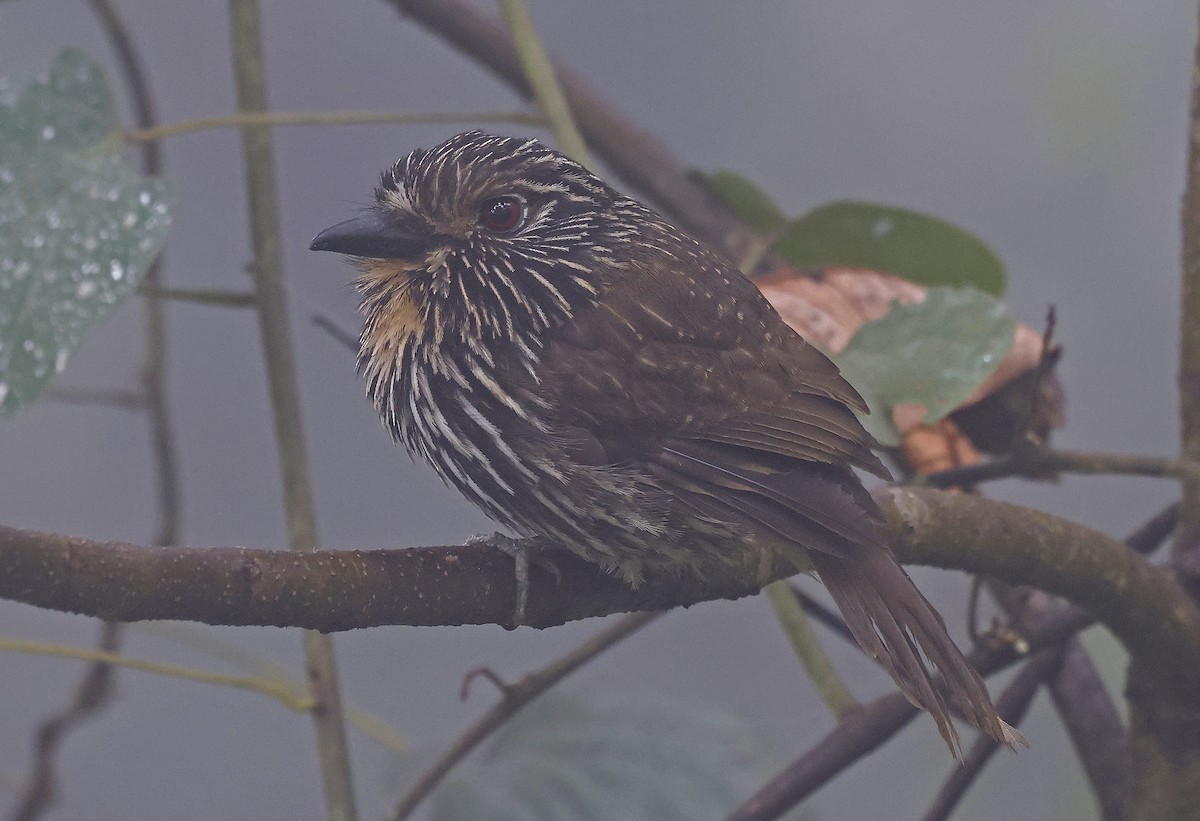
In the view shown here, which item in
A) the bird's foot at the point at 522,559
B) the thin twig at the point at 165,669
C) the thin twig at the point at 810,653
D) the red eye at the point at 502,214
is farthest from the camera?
the thin twig at the point at 810,653

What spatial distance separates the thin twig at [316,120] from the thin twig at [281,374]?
7cm

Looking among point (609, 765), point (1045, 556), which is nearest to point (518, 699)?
point (609, 765)

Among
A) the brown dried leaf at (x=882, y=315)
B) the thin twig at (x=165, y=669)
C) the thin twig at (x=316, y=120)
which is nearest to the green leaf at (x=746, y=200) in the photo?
the brown dried leaf at (x=882, y=315)

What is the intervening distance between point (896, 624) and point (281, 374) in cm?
88

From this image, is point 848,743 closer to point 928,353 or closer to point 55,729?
point 928,353

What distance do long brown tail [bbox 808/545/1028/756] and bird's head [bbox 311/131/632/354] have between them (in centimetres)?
38

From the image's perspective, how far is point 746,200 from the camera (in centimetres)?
218

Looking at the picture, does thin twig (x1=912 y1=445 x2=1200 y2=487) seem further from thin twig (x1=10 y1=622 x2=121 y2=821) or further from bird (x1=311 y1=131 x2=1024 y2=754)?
thin twig (x1=10 y1=622 x2=121 y2=821)

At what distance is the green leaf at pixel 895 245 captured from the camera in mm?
1807

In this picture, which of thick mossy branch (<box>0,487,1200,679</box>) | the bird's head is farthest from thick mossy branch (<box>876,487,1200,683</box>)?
the bird's head

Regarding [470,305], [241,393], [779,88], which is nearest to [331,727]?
[470,305]

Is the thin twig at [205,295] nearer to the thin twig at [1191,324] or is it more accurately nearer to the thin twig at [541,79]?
the thin twig at [541,79]

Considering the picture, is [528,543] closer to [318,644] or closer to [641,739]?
[318,644]

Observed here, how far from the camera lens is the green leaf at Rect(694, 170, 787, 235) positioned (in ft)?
7.01
